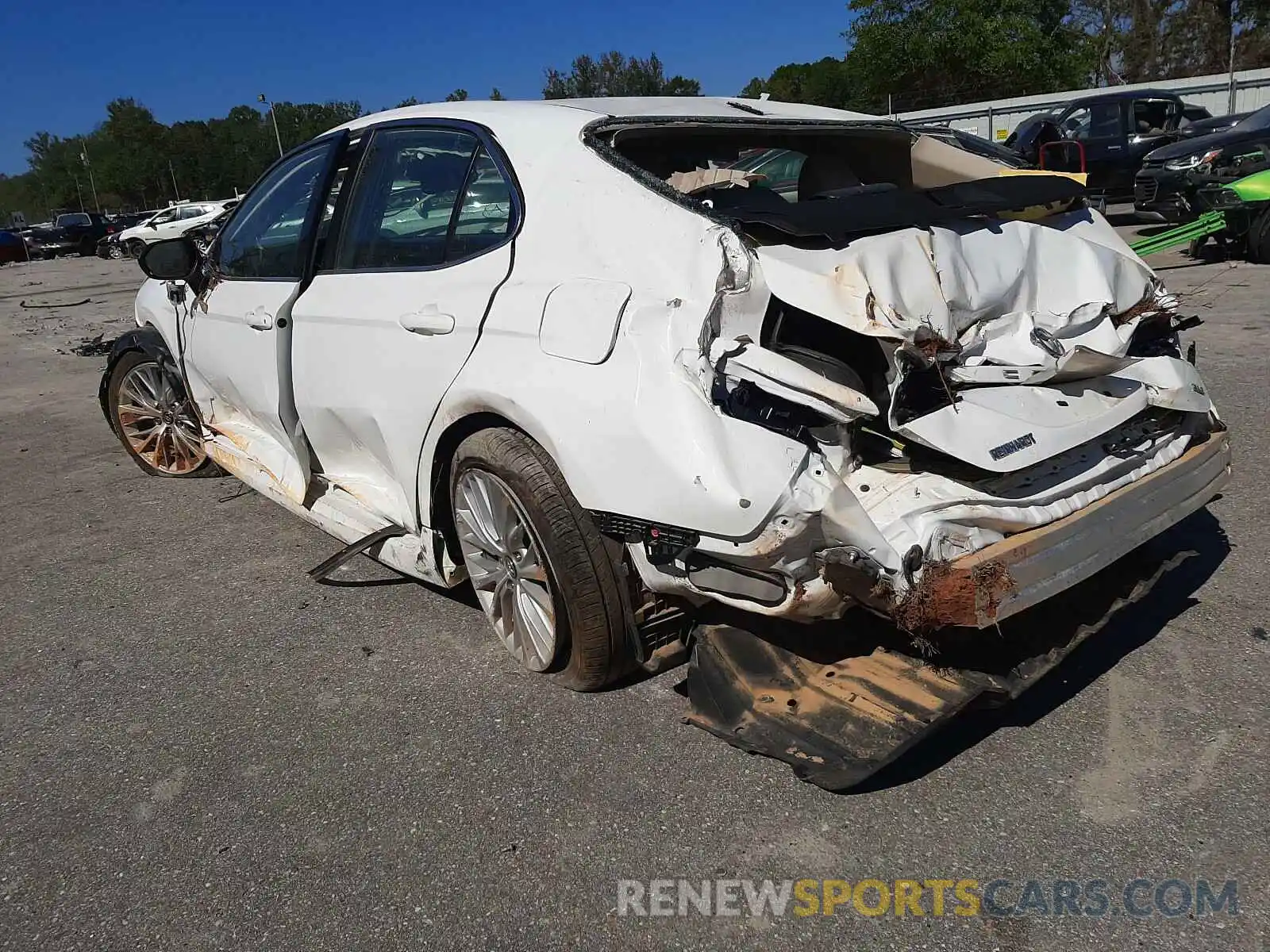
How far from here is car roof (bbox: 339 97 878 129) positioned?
3080mm

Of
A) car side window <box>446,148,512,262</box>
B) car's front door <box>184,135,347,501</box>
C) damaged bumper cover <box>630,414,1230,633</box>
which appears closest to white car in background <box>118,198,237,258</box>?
car's front door <box>184,135,347,501</box>

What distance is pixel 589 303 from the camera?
99.7 inches

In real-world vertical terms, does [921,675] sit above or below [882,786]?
above

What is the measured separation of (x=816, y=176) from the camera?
12.7 ft

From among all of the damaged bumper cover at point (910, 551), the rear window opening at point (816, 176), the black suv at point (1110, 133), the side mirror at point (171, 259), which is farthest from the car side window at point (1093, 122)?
the damaged bumper cover at point (910, 551)

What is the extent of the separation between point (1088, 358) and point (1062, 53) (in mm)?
42974

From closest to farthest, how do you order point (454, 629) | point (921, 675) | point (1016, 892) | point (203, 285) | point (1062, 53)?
point (1016, 892) < point (921, 675) < point (454, 629) < point (203, 285) < point (1062, 53)

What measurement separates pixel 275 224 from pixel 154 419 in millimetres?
1925

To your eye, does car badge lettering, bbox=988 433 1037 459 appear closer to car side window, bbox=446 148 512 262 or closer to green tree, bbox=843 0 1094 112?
car side window, bbox=446 148 512 262

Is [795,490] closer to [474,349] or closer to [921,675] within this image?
[921,675]

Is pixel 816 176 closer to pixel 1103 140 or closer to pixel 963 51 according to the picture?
pixel 1103 140

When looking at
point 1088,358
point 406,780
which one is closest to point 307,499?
point 406,780

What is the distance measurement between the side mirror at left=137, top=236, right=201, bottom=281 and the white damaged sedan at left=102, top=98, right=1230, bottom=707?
0.87m

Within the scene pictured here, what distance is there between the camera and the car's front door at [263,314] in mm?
3672
